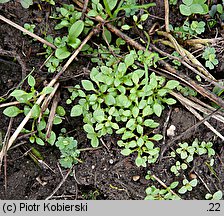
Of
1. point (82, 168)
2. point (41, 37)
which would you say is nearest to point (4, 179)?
point (82, 168)

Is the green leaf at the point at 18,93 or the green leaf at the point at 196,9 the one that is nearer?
the green leaf at the point at 18,93

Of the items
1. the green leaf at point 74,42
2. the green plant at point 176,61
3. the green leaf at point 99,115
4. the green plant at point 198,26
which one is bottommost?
the green leaf at point 99,115

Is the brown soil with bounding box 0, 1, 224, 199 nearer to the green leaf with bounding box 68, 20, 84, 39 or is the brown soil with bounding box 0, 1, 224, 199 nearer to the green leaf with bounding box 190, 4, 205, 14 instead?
the green leaf with bounding box 68, 20, 84, 39

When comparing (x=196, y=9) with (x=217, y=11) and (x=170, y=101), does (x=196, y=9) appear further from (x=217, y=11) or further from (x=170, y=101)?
(x=170, y=101)

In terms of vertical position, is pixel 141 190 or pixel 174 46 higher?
pixel 174 46

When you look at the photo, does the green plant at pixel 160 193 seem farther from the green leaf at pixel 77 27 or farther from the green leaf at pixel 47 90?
the green leaf at pixel 77 27

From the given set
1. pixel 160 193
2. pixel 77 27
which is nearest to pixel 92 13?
pixel 77 27

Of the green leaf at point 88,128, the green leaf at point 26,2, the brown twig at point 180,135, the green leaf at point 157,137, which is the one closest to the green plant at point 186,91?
the brown twig at point 180,135

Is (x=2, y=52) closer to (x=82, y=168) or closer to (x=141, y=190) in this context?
(x=82, y=168)
